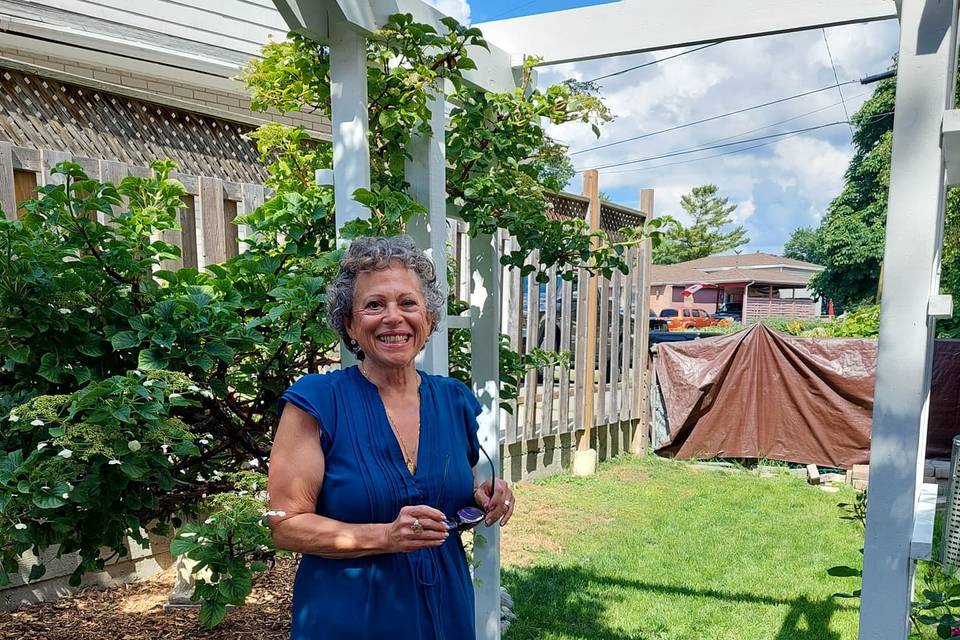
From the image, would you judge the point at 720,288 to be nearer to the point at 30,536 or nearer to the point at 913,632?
the point at 913,632

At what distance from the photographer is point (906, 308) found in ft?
5.19

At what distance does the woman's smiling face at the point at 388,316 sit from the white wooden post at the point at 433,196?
2.00 feet

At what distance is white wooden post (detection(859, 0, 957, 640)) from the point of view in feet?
5.01

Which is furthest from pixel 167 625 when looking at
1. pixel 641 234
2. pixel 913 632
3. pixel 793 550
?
pixel 793 550

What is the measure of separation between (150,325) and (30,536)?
0.47m

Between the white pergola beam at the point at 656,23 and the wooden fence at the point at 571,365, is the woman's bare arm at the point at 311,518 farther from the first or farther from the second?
the wooden fence at the point at 571,365

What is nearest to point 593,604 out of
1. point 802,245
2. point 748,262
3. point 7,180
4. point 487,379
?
point 487,379

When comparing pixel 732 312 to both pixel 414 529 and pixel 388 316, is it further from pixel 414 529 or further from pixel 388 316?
pixel 414 529

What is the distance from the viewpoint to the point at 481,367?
2.56 m

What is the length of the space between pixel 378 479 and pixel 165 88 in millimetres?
6299

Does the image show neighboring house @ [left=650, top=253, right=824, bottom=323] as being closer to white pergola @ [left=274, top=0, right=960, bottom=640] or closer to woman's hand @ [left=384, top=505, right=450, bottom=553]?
white pergola @ [left=274, top=0, right=960, bottom=640]

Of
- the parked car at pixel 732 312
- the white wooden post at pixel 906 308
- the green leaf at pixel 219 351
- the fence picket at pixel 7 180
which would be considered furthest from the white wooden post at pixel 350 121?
the parked car at pixel 732 312

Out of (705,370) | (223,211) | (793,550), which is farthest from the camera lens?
(705,370)

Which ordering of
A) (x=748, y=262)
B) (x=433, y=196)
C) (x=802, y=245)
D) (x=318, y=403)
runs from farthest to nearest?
(x=802, y=245) < (x=748, y=262) < (x=433, y=196) < (x=318, y=403)
